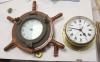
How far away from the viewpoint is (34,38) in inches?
39.6

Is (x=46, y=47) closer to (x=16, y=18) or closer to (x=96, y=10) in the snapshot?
(x=16, y=18)

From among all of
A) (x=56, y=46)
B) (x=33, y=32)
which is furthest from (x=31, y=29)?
(x=56, y=46)

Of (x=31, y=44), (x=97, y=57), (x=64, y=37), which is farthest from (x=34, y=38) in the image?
(x=97, y=57)

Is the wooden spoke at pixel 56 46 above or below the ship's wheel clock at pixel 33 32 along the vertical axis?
below

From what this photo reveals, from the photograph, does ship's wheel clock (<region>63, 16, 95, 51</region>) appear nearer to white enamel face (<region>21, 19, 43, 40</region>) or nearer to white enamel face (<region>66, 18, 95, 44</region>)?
white enamel face (<region>66, 18, 95, 44</region>)

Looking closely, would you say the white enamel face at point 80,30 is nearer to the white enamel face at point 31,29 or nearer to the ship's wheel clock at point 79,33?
the ship's wheel clock at point 79,33

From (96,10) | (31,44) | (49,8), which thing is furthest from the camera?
(96,10)

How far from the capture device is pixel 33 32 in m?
1.02

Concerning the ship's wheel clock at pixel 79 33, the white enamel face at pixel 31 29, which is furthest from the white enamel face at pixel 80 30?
the white enamel face at pixel 31 29

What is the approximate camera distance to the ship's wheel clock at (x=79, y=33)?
3.16 ft

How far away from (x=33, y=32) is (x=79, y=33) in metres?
0.23

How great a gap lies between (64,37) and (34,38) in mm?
147

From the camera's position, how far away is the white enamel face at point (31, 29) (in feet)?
3.33

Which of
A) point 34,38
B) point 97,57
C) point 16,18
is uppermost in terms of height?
point 16,18
